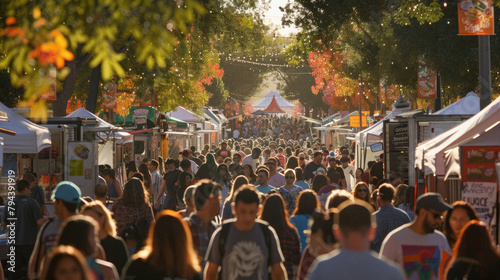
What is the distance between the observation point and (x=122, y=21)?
191 inches

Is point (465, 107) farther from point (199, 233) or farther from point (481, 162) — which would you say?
point (199, 233)

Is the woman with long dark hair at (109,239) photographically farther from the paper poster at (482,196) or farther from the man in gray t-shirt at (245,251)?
the paper poster at (482,196)

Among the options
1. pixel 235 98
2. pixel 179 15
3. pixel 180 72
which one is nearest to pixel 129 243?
pixel 179 15

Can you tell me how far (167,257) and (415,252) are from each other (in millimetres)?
2316

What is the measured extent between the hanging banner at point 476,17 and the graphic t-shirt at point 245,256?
10637mm

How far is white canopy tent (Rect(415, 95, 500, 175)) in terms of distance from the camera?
10.7 m

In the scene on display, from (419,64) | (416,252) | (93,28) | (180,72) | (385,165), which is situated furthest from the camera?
(180,72)

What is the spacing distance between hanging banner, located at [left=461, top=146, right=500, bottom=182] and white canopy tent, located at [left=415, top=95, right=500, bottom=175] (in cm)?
20

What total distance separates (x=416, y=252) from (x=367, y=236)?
221cm

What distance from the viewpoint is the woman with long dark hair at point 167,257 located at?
527 cm

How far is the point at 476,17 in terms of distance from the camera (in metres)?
15.8

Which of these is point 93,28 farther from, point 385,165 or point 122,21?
point 385,165

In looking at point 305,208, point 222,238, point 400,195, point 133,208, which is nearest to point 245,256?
point 222,238

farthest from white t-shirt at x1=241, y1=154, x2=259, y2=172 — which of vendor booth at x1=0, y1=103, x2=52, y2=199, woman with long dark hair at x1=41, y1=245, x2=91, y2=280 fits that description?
woman with long dark hair at x1=41, y1=245, x2=91, y2=280
